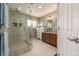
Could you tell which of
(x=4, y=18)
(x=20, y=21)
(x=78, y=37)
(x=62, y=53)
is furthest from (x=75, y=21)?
(x=20, y=21)

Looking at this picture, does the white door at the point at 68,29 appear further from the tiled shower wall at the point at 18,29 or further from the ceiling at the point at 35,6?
the tiled shower wall at the point at 18,29

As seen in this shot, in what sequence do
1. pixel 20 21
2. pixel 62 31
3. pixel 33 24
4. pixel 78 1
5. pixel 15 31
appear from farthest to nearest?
pixel 33 24 < pixel 20 21 < pixel 15 31 < pixel 62 31 < pixel 78 1

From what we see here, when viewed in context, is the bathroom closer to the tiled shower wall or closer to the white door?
the tiled shower wall

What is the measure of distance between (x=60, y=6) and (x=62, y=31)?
0.58 meters

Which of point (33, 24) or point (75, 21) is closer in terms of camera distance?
point (75, 21)

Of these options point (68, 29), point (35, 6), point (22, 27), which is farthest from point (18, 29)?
point (68, 29)

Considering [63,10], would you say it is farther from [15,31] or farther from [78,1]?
[15,31]

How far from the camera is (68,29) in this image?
2.29 metres

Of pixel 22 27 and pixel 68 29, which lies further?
pixel 22 27

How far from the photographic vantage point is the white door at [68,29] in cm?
218

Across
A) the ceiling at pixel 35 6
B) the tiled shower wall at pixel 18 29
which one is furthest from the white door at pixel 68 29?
the tiled shower wall at pixel 18 29

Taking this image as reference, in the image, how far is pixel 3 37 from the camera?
217cm

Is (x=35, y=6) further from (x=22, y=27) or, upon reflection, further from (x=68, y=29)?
(x=68, y=29)

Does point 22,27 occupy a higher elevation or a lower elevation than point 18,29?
higher
